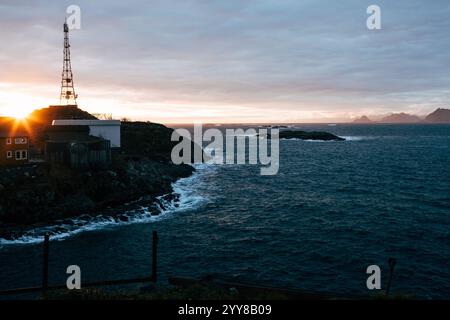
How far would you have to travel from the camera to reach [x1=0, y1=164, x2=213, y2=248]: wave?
132ft

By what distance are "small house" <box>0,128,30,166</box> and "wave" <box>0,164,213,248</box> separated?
13650 millimetres

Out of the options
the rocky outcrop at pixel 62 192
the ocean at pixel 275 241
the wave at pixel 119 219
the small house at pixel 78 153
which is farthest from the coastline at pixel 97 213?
the small house at pixel 78 153

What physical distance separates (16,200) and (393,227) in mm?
45531

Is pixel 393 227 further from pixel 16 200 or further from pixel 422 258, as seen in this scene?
pixel 16 200

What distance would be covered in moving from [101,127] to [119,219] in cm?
2847

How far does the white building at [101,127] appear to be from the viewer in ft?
225

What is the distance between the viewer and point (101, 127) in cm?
7000

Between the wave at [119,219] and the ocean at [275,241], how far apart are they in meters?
0.22

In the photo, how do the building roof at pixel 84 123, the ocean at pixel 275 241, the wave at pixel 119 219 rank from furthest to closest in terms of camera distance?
the building roof at pixel 84 123 < the wave at pixel 119 219 < the ocean at pixel 275 241

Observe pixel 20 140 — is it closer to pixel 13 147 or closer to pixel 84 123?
pixel 13 147

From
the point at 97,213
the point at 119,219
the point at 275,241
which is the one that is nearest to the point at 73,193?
the point at 97,213

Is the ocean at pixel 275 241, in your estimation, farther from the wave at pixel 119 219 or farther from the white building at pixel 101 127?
the white building at pixel 101 127

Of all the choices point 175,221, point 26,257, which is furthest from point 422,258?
point 26,257

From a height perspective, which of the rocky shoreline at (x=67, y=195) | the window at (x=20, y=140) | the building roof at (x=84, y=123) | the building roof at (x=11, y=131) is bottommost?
the rocky shoreline at (x=67, y=195)
